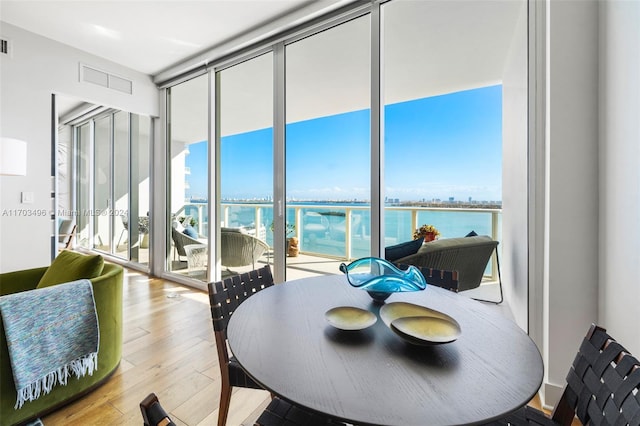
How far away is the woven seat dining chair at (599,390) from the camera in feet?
2.08

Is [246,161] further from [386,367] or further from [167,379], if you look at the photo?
[386,367]

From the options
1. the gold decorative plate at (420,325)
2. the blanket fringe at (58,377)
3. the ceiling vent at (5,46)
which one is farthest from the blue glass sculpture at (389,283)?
the ceiling vent at (5,46)

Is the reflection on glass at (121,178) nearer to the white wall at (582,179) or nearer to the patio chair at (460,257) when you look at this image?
the patio chair at (460,257)

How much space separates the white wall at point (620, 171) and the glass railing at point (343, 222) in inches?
57.1

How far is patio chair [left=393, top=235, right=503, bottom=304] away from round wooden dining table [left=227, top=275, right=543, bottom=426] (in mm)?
1522

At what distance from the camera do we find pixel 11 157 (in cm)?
234

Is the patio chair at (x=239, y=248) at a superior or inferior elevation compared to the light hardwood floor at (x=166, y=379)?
superior

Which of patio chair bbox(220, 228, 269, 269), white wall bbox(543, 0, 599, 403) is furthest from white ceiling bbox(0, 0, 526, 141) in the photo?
patio chair bbox(220, 228, 269, 269)

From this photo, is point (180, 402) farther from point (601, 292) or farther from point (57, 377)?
point (601, 292)

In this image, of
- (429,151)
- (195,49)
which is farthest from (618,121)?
(195,49)

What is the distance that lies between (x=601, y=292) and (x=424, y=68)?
8.60 ft

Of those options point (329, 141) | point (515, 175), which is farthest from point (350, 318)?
point (515, 175)

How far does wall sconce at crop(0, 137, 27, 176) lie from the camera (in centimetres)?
228

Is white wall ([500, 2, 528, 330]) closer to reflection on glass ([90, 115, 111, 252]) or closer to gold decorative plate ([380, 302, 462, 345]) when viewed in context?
gold decorative plate ([380, 302, 462, 345])
